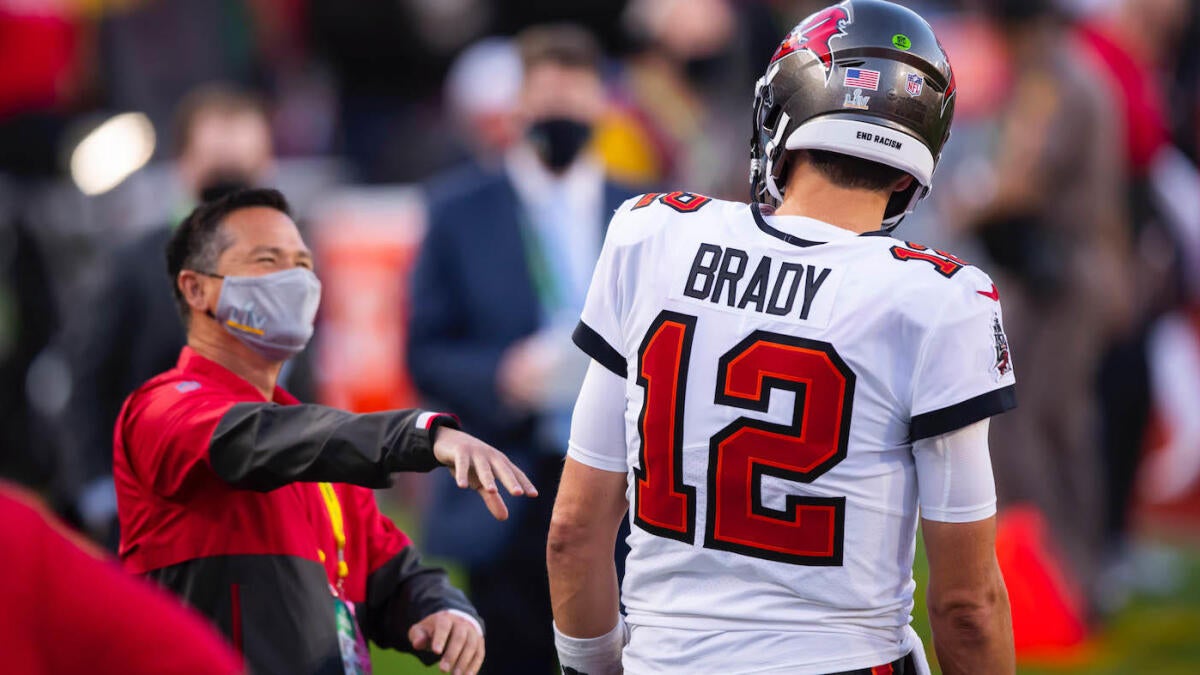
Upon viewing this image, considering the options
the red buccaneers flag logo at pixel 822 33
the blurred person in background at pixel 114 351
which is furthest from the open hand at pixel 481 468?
the blurred person in background at pixel 114 351

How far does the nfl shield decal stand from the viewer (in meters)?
3.19

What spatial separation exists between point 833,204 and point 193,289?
1.63 metres

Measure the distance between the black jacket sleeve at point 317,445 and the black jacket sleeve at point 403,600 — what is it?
0.54 m

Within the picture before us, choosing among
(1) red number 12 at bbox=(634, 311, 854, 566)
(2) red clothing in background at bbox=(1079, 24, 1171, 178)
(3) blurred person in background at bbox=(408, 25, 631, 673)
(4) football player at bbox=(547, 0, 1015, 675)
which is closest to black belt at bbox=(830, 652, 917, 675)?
(4) football player at bbox=(547, 0, 1015, 675)

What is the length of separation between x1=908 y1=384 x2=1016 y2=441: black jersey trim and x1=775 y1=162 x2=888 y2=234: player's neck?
1.30ft

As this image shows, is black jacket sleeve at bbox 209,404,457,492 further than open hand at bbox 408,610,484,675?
No

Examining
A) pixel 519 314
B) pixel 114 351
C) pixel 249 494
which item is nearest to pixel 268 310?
pixel 249 494

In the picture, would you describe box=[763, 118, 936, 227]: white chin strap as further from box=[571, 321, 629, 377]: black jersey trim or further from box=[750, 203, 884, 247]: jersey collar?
box=[571, 321, 629, 377]: black jersey trim

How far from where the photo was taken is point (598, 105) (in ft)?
22.3

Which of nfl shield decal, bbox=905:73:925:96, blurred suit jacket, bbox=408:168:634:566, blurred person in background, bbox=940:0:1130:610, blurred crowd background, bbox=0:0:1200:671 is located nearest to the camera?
nfl shield decal, bbox=905:73:925:96

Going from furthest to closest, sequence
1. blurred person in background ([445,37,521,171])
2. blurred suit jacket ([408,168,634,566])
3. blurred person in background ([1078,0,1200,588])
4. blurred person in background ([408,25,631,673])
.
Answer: blurred person in background ([445,37,521,171]), blurred person in background ([1078,0,1200,588]), blurred suit jacket ([408,168,634,566]), blurred person in background ([408,25,631,673])

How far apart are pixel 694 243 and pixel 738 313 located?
17 cm

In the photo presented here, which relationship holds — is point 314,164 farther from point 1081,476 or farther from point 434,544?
point 434,544

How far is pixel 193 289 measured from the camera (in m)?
4.02
